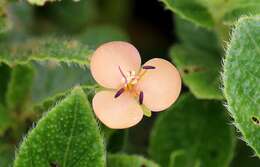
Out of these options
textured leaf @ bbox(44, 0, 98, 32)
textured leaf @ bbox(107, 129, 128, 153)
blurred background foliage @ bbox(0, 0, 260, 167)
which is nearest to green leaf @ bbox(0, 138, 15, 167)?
blurred background foliage @ bbox(0, 0, 260, 167)

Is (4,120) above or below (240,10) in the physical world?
below

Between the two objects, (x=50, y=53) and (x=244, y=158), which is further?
(x=244, y=158)

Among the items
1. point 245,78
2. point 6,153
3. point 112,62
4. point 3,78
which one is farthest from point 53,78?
point 245,78

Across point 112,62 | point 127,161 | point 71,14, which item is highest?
point 112,62

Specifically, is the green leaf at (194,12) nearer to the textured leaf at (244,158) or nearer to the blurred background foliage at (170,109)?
the blurred background foliage at (170,109)

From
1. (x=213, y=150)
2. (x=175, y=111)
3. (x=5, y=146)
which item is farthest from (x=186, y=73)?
(x=5, y=146)

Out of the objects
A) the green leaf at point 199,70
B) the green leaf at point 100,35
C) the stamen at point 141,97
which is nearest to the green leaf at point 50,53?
the stamen at point 141,97

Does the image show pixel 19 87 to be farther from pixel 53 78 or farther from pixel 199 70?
pixel 199 70

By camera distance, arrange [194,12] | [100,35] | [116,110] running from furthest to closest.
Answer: [100,35], [194,12], [116,110]

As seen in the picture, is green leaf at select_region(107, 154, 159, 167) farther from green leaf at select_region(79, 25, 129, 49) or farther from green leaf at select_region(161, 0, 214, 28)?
green leaf at select_region(79, 25, 129, 49)
